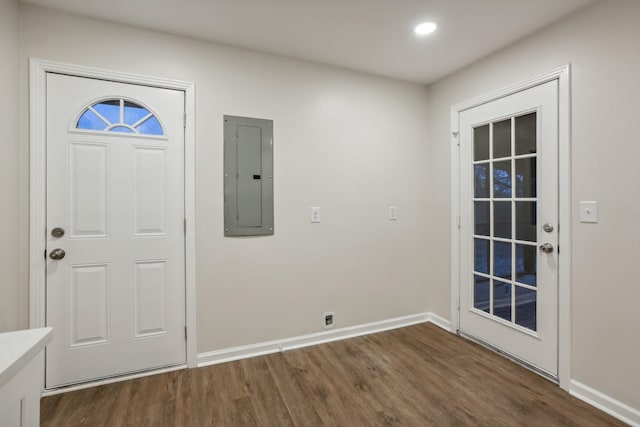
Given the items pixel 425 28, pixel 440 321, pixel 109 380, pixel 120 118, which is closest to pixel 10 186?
pixel 120 118

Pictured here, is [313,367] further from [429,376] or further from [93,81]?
[93,81]

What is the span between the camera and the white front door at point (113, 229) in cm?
198

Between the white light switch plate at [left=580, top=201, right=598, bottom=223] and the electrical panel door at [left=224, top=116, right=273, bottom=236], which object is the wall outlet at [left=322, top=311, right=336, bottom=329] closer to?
the electrical panel door at [left=224, top=116, right=273, bottom=236]

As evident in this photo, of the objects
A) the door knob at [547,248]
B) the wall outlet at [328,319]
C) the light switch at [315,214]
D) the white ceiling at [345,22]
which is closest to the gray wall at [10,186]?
the white ceiling at [345,22]

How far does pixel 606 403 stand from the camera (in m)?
1.81

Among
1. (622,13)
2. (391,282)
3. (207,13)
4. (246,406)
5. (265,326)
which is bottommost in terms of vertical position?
(246,406)

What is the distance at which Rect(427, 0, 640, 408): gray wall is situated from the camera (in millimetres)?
1728

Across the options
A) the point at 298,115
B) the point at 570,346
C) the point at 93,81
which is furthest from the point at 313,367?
the point at 93,81

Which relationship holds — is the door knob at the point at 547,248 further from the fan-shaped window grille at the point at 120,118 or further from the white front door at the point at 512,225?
the fan-shaped window grille at the point at 120,118

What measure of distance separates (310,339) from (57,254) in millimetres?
1922

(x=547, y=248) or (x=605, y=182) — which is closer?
(x=605, y=182)

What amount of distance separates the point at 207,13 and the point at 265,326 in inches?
90.2

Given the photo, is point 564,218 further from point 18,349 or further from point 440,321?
point 18,349

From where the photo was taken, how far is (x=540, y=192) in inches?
84.8
